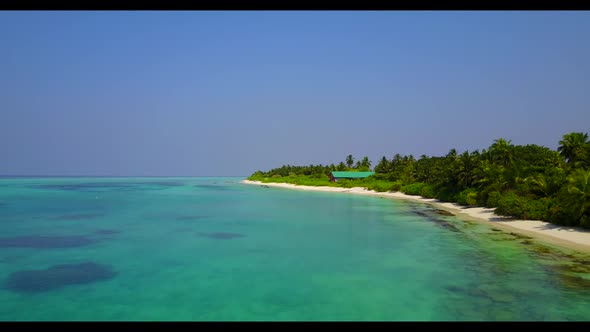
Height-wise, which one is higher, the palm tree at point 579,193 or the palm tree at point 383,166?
the palm tree at point 383,166

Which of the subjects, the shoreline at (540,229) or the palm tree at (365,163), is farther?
the palm tree at (365,163)

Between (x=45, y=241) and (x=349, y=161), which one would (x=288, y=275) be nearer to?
(x=45, y=241)

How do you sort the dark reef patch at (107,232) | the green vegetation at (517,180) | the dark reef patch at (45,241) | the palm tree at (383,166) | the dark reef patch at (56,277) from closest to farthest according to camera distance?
1. the dark reef patch at (56,277)
2. the dark reef patch at (45,241)
3. the green vegetation at (517,180)
4. the dark reef patch at (107,232)
5. the palm tree at (383,166)

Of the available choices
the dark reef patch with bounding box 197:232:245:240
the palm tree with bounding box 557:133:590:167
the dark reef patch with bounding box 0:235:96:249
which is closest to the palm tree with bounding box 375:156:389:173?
the palm tree with bounding box 557:133:590:167

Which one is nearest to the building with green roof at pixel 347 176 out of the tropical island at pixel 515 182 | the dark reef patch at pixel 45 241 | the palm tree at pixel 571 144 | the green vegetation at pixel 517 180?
the tropical island at pixel 515 182

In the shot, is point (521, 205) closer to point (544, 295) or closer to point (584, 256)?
point (584, 256)

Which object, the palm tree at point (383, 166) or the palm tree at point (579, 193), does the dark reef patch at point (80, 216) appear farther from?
the palm tree at point (383, 166)
